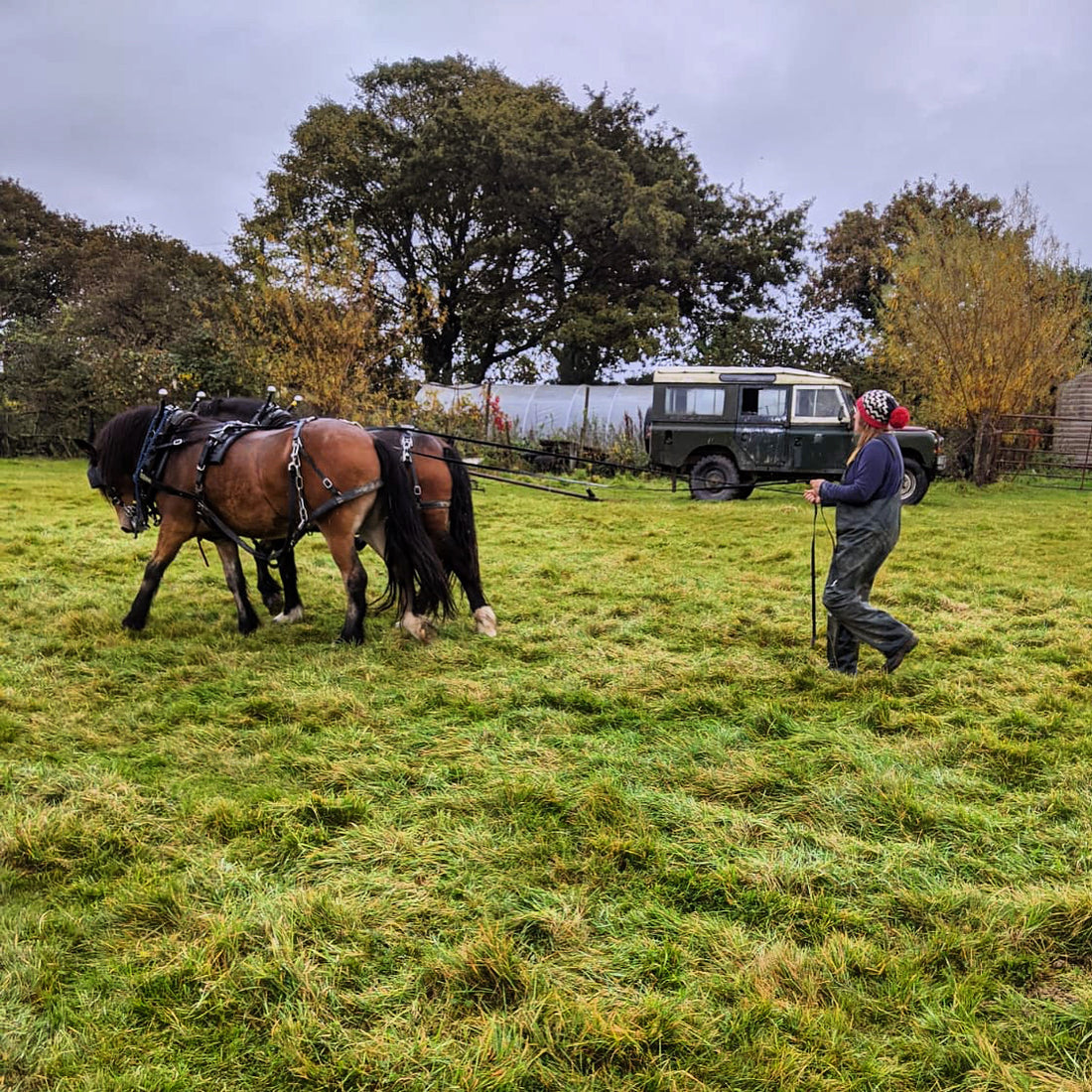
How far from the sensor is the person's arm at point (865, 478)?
4102mm

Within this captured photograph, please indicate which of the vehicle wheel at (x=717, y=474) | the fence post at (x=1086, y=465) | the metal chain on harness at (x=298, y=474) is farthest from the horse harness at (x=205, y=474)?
the fence post at (x=1086, y=465)

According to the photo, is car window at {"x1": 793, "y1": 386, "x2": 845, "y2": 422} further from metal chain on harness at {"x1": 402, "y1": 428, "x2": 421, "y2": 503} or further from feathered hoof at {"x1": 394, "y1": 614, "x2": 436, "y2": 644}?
feathered hoof at {"x1": 394, "y1": 614, "x2": 436, "y2": 644}

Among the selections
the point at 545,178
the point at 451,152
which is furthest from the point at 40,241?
the point at 545,178

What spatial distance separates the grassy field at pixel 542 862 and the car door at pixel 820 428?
8.45 meters

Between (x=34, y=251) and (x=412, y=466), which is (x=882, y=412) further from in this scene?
(x=34, y=251)

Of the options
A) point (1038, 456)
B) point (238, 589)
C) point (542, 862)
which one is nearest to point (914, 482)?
point (1038, 456)

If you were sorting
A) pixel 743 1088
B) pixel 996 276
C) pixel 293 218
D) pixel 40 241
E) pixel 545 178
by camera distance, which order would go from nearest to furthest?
1. pixel 743 1088
2. pixel 996 276
3. pixel 545 178
4. pixel 293 218
5. pixel 40 241

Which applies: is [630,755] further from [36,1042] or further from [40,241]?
[40,241]

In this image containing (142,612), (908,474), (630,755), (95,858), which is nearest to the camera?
(95,858)

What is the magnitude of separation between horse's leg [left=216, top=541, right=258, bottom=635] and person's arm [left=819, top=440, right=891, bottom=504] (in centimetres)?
372

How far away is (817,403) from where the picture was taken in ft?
44.0

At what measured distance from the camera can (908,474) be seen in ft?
42.7

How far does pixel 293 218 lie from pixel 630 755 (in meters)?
23.7

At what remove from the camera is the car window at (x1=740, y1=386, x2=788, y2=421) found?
44.3 feet
